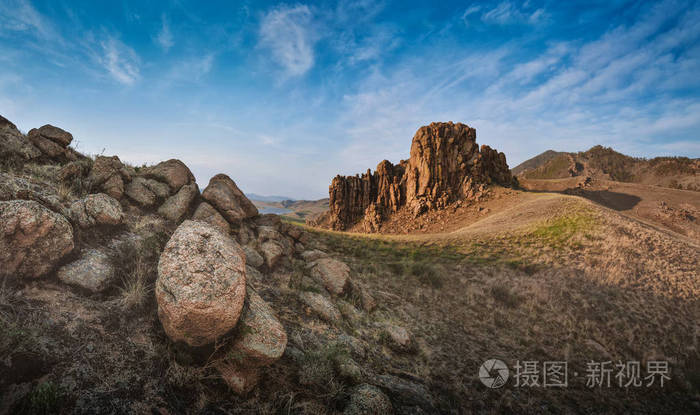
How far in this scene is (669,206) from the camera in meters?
38.7

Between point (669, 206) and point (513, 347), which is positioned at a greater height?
point (669, 206)

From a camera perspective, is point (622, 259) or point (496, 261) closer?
point (622, 259)

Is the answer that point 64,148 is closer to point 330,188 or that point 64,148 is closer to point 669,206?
point 330,188

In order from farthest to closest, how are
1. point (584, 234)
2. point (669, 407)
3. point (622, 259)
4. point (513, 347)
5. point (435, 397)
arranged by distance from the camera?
point (584, 234) < point (622, 259) < point (513, 347) < point (669, 407) < point (435, 397)

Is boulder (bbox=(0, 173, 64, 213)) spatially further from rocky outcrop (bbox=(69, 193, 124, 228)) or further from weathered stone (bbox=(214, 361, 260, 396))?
weathered stone (bbox=(214, 361, 260, 396))

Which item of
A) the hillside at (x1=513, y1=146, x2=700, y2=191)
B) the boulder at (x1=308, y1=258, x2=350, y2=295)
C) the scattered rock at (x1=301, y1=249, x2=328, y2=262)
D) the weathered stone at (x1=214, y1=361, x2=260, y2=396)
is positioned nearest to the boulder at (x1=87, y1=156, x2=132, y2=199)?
the weathered stone at (x1=214, y1=361, x2=260, y2=396)

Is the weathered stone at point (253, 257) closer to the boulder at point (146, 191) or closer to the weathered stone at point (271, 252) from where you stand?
the weathered stone at point (271, 252)

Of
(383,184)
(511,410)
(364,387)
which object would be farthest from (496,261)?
(383,184)

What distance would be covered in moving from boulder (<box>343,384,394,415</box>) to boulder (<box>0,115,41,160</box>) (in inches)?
467

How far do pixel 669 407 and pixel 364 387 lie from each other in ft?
33.0

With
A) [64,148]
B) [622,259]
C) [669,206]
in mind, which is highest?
[64,148]

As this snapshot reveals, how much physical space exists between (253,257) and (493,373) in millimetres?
9677

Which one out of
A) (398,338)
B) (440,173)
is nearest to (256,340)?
(398,338)

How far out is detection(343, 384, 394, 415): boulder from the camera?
181 inches
